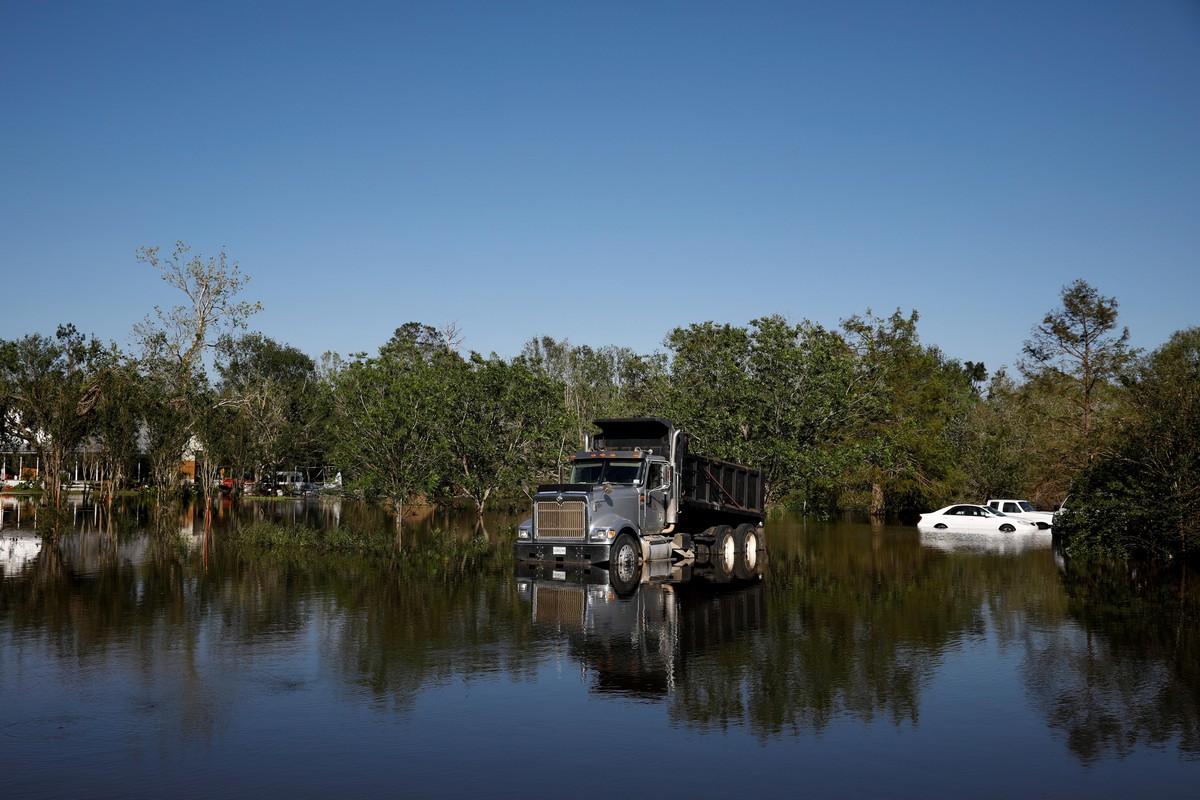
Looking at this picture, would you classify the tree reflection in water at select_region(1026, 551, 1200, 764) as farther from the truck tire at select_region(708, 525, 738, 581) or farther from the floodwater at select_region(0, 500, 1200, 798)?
the truck tire at select_region(708, 525, 738, 581)

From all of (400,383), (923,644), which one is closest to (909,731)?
(923,644)

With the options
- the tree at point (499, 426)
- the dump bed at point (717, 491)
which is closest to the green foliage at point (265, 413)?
the tree at point (499, 426)

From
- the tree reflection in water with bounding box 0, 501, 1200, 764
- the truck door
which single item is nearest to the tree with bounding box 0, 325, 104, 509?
the tree reflection in water with bounding box 0, 501, 1200, 764

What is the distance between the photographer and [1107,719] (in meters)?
10.7

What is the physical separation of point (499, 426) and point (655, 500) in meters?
26.2

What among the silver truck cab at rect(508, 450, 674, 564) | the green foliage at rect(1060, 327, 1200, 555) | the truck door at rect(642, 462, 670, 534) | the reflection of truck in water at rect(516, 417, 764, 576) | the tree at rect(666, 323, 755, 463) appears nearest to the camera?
the silver truck cab at rect(508, 450, 674, 564)

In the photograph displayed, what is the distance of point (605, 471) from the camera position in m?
25.9

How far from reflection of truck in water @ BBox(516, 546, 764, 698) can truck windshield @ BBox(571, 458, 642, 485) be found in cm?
218

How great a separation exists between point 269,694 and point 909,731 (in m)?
6.70

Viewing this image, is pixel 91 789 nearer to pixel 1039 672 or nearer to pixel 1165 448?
pixel 1039 672

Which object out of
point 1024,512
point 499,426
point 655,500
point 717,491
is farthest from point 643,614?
point 499,426

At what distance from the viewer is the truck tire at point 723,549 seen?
27.5 metres

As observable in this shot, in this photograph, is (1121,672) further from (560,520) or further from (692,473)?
(692,473)

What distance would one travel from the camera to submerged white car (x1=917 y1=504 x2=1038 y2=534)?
4347cm
